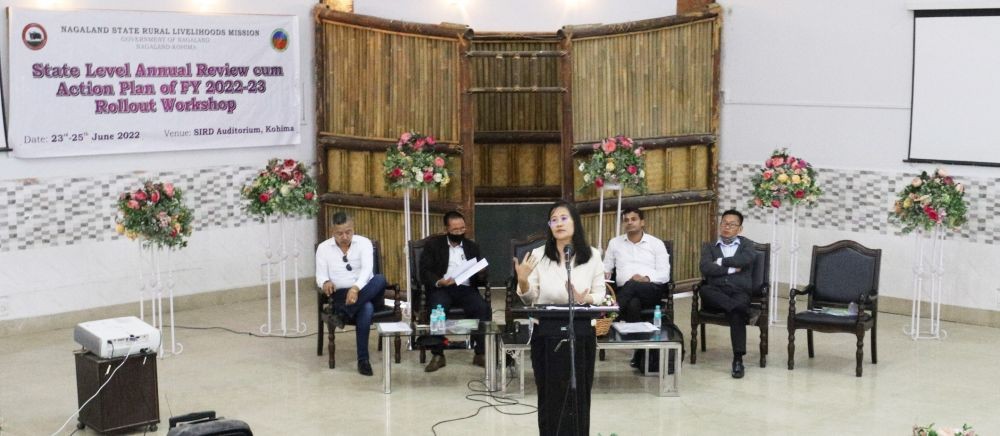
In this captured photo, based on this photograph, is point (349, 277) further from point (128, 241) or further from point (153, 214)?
point (128, 241)

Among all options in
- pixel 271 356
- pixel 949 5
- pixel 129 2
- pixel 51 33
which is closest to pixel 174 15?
pixel 129 2

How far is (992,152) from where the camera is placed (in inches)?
403

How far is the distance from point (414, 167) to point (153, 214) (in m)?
2.04

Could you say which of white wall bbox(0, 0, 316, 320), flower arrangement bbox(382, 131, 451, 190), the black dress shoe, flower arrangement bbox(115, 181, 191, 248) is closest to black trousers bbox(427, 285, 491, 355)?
flower arrangement bbox(382, 131, 451, 190)

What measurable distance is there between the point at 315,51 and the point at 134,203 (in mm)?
3217

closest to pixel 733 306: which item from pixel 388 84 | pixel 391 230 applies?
pixel 391 230

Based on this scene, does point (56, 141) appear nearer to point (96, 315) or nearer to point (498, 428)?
point (96, 315)

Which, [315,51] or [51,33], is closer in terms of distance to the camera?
[51,33]

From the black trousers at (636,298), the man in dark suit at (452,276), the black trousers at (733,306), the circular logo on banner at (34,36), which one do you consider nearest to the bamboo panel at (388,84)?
the man in dark suit at (452,276)

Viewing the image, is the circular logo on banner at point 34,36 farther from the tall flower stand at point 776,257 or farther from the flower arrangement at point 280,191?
the tall flower stand at point 776,257

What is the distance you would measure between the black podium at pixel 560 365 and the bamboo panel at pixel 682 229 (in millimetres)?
4885

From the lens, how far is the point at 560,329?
6406mm

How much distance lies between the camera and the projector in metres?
7.32

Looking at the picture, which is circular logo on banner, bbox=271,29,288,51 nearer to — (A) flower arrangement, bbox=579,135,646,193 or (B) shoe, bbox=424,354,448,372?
(A) flower arrangement, bbox=579,135,646,193
